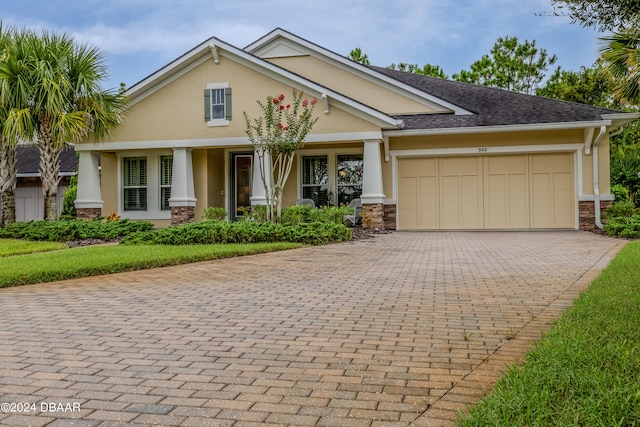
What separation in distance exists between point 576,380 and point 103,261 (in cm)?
769

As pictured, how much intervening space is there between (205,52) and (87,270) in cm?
1040

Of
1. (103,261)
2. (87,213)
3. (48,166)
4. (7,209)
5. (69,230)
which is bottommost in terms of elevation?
(103,261)

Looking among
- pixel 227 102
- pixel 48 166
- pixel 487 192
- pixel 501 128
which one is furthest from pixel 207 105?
pixel 487 192

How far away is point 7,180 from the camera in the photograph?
623 inches

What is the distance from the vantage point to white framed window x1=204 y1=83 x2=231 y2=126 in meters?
17.1

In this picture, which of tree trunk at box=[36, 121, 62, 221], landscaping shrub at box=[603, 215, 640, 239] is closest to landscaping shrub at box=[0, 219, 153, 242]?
tree trunk at box=[36, 121, 62, 221]

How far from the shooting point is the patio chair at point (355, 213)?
1699cm

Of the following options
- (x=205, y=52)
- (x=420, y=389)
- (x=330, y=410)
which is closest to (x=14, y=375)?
(x=330, y=410)

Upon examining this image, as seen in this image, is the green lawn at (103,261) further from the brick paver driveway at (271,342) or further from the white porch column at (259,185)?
the white porch column at (259,185)

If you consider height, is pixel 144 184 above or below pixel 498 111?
below

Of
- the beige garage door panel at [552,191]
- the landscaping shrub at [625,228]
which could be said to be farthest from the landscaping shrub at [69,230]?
the landscaping shrub at [625,228]

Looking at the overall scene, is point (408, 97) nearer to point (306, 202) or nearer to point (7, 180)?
point (306, 202)

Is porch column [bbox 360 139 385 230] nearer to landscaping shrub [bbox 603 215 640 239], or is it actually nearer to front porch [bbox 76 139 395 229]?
front porch [bbox 76 139 395 229]

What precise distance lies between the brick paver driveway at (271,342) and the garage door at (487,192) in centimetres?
871
